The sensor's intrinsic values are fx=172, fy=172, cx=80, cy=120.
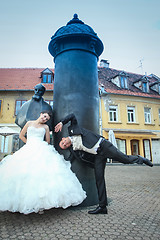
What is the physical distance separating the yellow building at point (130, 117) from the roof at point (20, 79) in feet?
21.9

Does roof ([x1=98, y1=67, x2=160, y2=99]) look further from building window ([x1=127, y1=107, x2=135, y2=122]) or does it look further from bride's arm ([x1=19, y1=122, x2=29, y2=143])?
bride's arm ([x1=19, y1=122, x2=29, y2=143])

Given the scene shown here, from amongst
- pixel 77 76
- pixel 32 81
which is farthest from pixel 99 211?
pixel 32 81

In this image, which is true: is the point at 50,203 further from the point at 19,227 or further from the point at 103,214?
the point at 103,214

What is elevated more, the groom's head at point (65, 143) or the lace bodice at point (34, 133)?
the lace bodice at point (34, 133)

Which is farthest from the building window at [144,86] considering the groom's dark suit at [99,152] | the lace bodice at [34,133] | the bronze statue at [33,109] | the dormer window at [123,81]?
the lace bodice at [34,133]

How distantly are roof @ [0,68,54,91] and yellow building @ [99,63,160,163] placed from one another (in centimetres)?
667

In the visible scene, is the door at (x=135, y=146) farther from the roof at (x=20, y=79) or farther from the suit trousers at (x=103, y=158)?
the suit trousers at (x=103, y=158)

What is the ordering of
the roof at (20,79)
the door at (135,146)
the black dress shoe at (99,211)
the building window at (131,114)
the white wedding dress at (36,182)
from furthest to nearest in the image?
the building window at (131,114) → the door at (135,146) → the roof at (20,79) → the black dress shoe at (99,211) → the white wedding dress at (36,182)

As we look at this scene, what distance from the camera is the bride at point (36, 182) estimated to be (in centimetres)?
226

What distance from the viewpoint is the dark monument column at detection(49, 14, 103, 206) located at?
3.59 metres

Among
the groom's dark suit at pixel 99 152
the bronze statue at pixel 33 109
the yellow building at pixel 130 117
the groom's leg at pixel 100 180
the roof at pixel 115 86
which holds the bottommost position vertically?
the groom's leg at pixel 100 180

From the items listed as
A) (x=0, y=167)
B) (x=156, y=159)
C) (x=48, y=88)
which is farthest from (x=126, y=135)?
(x=0, y=167)

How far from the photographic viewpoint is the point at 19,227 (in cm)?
226

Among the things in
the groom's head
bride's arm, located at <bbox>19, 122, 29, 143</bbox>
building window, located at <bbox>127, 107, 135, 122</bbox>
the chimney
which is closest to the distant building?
building window, located at <bbox>127, 107, 135, 122</bbox>
